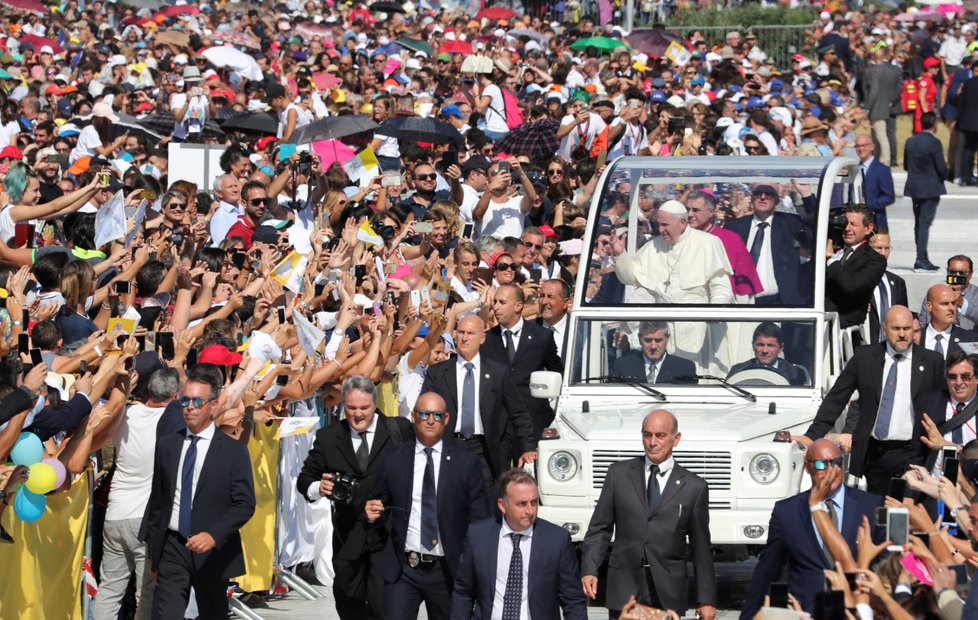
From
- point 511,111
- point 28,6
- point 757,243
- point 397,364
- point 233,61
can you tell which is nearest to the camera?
point 757,243

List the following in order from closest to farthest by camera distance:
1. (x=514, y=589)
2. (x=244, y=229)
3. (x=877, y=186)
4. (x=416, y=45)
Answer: (x=514, y=589) < (x=244, y=229) < (x=877, y=186) < (x=416, y=45)

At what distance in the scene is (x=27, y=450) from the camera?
9.30m

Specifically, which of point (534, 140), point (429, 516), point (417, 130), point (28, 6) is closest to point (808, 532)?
point (429, 516)

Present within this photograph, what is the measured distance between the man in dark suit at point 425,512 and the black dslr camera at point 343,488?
0.49 ft

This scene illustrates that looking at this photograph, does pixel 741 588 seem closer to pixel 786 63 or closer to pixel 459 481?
pixel 459 481

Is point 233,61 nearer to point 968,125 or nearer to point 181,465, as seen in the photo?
point 968,125

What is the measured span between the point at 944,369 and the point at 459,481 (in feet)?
12.5

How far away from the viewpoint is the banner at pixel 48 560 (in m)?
10.1

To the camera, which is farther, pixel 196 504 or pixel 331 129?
pixel 331 129

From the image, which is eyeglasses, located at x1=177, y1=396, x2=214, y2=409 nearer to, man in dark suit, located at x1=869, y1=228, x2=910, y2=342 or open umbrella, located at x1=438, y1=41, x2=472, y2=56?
man in dark suit, located at x1=869, y1=228, x2=910, y2=342

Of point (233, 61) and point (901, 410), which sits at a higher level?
point (901, 410)

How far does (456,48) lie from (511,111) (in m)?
8.68

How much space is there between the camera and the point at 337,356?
1246cm

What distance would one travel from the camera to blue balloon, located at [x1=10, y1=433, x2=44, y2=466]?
9.30 m
